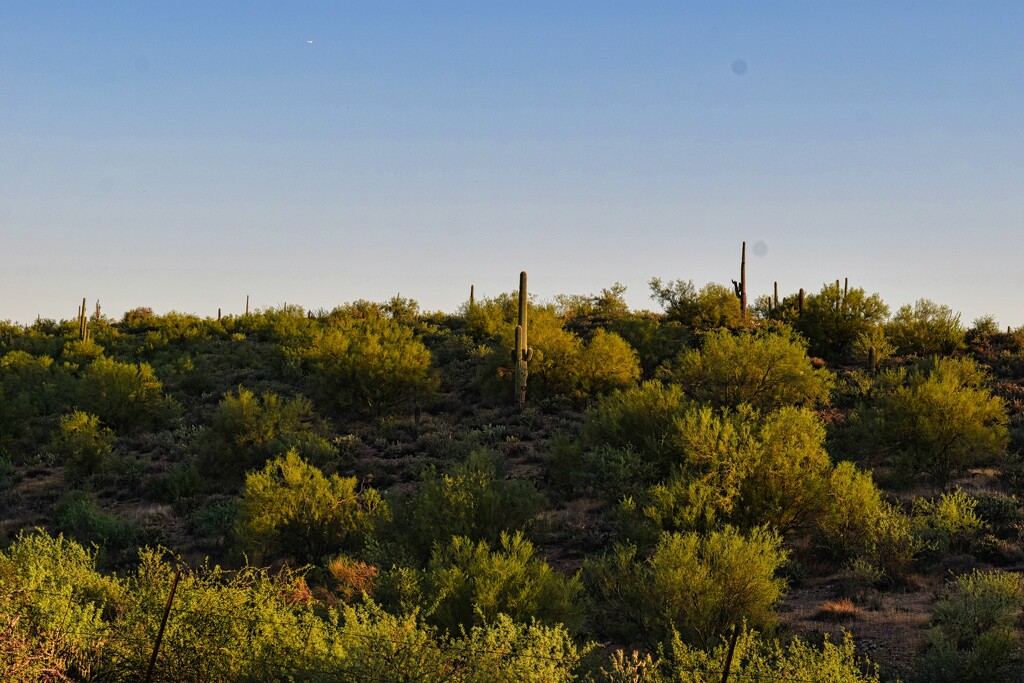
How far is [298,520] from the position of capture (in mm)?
20656

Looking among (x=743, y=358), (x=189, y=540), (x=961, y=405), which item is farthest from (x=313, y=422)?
(x=961, y=405)

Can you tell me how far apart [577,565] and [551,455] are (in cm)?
724

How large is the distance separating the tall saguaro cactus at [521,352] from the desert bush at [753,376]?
6.54 meters

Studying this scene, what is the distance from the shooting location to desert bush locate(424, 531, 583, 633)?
13.4m

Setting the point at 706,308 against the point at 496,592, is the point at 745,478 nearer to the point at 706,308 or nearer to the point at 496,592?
the point at 496,592

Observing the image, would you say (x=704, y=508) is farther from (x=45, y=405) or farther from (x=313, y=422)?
(x=45, y=405)

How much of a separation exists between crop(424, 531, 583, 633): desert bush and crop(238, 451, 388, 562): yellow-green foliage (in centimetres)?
672

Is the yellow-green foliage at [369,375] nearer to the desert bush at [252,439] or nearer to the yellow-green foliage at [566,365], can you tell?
the yellow-green foliage at [566,365]

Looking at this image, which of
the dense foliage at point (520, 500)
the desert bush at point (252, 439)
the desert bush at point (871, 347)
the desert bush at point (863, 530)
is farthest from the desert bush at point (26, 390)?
the desert bush at point (871, 347)

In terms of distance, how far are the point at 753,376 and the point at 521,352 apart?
340 inches

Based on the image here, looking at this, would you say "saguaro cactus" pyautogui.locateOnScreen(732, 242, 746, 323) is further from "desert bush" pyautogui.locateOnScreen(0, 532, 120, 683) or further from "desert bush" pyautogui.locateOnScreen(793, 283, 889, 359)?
"desert bush" pyautogui.locateOnScreen(0, 532, 120, 683)

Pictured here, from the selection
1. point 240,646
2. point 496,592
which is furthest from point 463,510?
point 240,646

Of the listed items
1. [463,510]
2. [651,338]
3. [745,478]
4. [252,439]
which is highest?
[651,338]

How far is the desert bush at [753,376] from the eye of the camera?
27.5 meters
